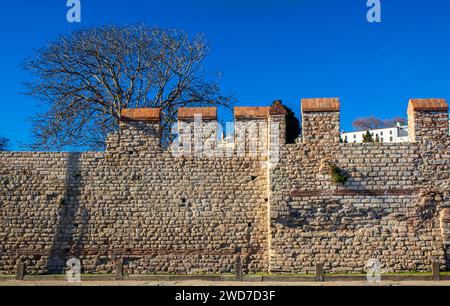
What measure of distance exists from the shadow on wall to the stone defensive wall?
0.08ft

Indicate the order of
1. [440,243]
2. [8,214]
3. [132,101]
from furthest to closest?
[132,101] → [8,214] → [440,243]

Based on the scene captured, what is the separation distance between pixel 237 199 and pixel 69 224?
13.1ft

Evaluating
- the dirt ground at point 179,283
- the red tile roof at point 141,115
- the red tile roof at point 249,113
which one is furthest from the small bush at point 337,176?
the red tile roof at point 141,115

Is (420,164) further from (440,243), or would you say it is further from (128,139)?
(128,139)

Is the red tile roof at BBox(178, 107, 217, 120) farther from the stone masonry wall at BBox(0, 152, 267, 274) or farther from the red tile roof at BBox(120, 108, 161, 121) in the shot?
the stone masonry wall at BBox(0, 152, 267, 274)

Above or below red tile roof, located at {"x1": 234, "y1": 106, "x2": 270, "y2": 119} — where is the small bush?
below

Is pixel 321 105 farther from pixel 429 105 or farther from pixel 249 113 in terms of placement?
pixel 429 105

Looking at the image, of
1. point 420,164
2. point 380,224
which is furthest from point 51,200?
point 420,164

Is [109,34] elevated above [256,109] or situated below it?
above

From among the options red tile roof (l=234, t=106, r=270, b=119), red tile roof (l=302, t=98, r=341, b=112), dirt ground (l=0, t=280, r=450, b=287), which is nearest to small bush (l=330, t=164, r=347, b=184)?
red tile roof (l=302, t=98, r=341, b=112)

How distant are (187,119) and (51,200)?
3.75m

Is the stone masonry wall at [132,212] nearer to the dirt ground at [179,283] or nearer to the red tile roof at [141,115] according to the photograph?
the red tile roof at [141,115]

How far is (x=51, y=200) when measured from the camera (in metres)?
12.5

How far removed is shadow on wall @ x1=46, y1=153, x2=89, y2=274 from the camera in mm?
12242
